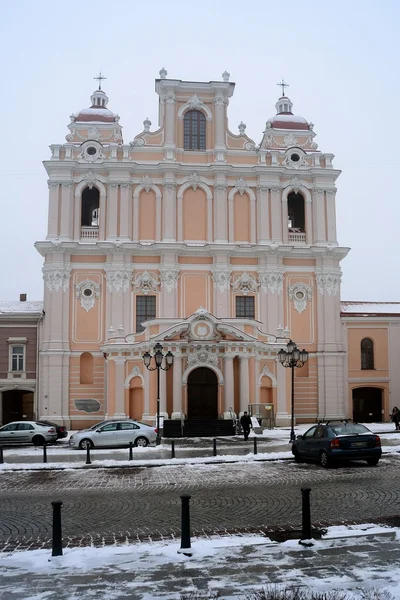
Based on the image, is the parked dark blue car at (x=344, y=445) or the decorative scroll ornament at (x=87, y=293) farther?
the decorative scroll ornament at (x=87, y=293)

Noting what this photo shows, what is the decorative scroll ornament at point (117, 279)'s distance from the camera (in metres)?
43.4

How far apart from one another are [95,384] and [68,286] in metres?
A: 6.66

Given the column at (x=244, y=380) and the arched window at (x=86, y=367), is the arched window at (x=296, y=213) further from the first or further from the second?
the arched window at (x=86, y=367)

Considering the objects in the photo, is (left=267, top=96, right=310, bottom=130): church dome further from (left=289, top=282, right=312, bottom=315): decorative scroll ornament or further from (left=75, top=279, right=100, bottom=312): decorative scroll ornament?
(left=75, top=279, right=100, bottom=312): decorative scroll ornament

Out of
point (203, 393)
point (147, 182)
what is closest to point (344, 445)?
point (203, 393)

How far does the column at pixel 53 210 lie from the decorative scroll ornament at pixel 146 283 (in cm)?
624

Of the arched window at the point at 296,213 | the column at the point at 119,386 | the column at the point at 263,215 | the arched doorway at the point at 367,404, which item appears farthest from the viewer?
the arched window at the point at 296,213

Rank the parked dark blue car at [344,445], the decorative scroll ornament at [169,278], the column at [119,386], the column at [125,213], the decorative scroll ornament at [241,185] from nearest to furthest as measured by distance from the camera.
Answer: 1. the parked dark blue car at [344,445]
2. the column at [119,386]
3. the decorative scroll ornament at [169,278]
4. the column at [125,213]
5. the decorative scroll ornament at [241,185]

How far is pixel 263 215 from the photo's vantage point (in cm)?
4525

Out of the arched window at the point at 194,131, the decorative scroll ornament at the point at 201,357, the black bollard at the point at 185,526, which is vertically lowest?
the black bollard at the point at 185,526

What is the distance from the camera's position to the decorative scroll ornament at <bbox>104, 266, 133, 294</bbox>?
143 feet

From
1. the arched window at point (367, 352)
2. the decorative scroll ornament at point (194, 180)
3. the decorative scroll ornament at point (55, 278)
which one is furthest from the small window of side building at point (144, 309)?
the arched window at point (367, 352)

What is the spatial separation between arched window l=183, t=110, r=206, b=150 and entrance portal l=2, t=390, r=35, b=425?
20412 millimetres

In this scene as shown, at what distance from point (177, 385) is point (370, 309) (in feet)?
55.8
